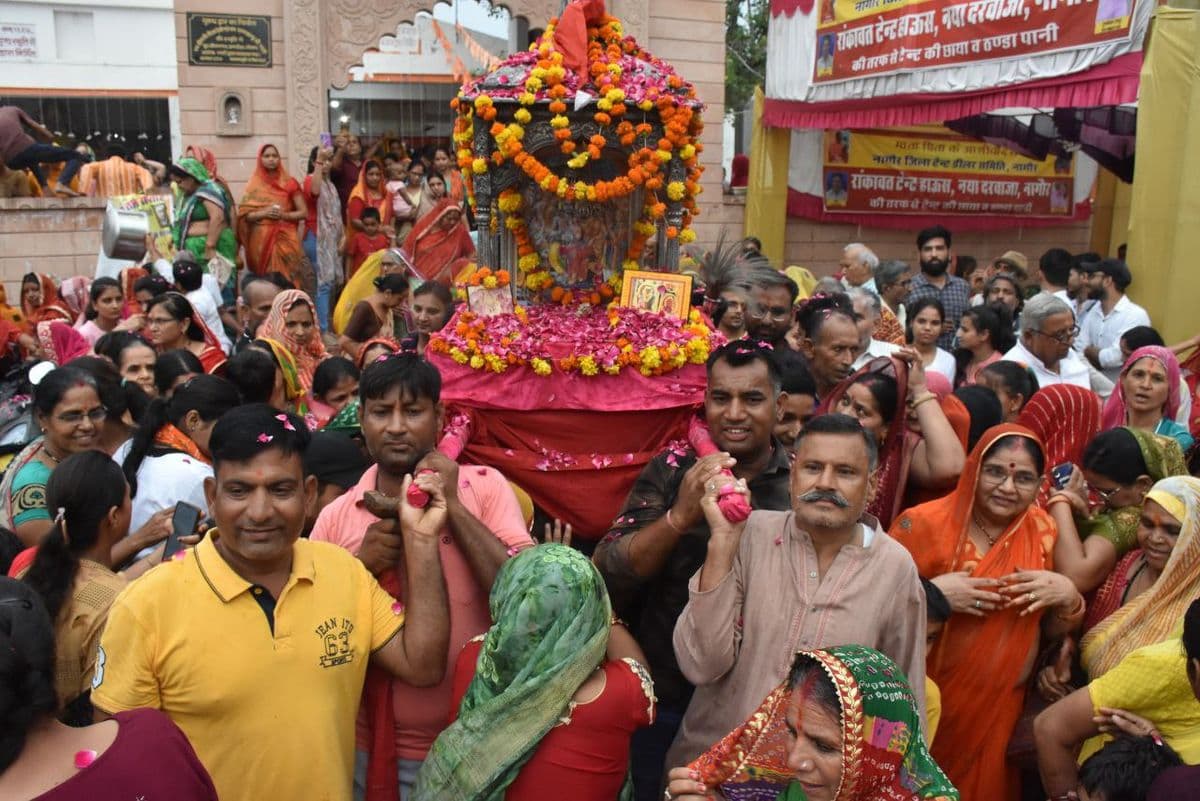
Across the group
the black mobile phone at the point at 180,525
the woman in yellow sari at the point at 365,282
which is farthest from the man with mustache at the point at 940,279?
the black mobile phone at the point at 180,525

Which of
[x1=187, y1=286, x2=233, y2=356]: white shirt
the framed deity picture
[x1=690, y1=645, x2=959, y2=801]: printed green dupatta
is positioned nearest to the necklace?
[x1=690, y1=645, x2=959, y2=801]: printed green dupatta

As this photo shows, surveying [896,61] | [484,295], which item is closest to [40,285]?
[484,295]

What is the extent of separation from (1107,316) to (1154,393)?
9.11 feet

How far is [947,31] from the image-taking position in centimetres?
892

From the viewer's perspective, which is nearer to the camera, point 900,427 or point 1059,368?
point 900,427

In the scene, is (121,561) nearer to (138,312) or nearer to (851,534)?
(851,534)

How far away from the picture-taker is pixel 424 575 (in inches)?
94.5

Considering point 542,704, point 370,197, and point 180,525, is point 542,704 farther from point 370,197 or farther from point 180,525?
point 370,197

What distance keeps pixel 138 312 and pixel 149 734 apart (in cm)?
543

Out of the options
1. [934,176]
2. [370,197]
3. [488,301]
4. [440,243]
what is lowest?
[488,301]

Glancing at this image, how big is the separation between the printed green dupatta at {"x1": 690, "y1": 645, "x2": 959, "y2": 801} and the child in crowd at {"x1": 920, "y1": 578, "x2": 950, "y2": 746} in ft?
2.16

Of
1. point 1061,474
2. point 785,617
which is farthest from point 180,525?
point 1061,474

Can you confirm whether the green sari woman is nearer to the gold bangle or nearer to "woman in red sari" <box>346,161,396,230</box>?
"woman in red sari" <box>346,161,396,230</box>

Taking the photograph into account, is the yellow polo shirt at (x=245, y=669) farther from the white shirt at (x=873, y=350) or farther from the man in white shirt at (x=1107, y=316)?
the man in white shirt at (x=1107, y=316)
